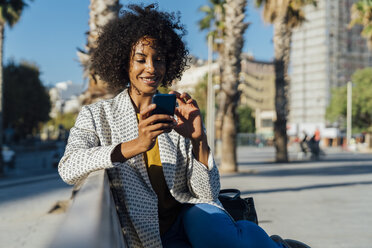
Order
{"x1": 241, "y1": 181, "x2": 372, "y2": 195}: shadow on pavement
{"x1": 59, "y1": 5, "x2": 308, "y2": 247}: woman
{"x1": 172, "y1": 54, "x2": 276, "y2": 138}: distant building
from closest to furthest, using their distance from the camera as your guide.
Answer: {"x1": 59, "y1": 5, "x2": 308, "y2": 247}: woman
{"x1": 241, "y1": 181, "x2": 372, "y2": 195}: shadow on pavement
{"x1": 172, "y1": 54, "x2": 276, "y2": 138}: distant building

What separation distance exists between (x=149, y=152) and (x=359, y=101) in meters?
56.9

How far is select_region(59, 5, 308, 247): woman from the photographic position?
6.91 ft

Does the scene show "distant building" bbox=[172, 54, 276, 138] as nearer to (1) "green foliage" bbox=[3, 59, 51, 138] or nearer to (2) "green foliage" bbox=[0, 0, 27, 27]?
(1) "green foliage" bbox=[3, 59, 51, 138]

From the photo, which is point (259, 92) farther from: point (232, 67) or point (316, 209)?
point (316, 209)

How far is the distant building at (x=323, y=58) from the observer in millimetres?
101625

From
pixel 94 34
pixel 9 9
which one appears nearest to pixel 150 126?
pixel 94 34

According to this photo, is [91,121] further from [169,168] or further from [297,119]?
[297,119]

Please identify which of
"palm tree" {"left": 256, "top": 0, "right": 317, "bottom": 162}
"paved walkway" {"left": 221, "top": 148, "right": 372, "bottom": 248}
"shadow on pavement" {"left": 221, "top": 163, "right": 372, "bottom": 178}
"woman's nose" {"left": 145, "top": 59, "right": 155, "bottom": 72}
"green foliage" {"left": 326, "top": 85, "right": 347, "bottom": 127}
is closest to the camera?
"woman's nose" {"left": 145, "top": 59, "right": 155, "bottom": 72}

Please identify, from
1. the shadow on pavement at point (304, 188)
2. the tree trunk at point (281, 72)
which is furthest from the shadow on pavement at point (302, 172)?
the tree trunk at point (281, 72)

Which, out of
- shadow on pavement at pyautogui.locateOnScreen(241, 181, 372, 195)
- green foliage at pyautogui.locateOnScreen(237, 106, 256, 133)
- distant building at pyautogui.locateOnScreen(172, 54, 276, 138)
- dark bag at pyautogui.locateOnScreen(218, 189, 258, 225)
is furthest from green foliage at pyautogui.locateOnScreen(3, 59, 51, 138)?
distant building at pyautogui.locateOnScreen(172, 54, 276, 138)

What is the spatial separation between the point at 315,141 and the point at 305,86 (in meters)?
82.4

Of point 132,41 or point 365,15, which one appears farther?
point 365,15

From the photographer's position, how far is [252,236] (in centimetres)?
215

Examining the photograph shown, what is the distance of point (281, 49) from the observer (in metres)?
22.1
